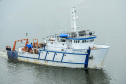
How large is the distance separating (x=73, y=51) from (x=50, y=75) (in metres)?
5.20

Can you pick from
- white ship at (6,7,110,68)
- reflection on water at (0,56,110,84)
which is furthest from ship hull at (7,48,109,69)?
reflection on water at (0,56,110,84)

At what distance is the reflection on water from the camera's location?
23000mm

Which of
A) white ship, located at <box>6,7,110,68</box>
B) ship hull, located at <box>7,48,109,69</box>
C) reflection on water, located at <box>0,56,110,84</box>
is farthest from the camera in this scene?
white ship, located at <box>6,7,110,68</box>

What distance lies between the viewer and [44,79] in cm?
2372

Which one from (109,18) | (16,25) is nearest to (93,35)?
(109,18)

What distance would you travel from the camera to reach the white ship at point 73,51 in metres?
25.1

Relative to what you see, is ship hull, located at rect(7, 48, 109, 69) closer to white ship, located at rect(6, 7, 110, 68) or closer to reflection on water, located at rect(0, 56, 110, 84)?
white ship, located at rect(6, 7, 110, 68)

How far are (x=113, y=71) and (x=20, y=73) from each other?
49.2 ft

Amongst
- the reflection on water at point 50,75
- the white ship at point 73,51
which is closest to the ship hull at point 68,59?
the white ship at point 73,51

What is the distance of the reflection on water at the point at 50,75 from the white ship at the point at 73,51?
111 cm

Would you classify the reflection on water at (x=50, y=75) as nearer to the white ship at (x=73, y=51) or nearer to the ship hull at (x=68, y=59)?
the ship hull at (x=68, y=59)

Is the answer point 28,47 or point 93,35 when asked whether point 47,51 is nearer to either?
point 28,47

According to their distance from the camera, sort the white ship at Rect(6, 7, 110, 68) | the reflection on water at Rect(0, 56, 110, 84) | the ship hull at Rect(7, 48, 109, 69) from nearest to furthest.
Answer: the reflection on water at Rect(0, 56, 110, 84)
the ship hull at Rect(7, 48, 109, 69)
the white ship at Rect(6, 7, 110, 68)

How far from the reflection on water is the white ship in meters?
→ 1.11
